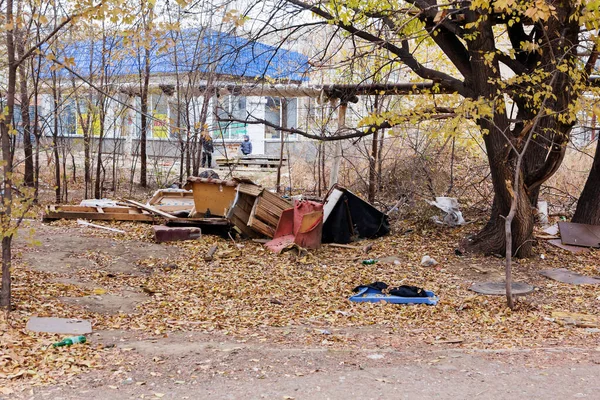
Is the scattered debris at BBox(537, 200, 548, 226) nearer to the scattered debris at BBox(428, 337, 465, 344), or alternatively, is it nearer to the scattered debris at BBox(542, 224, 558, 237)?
the scattered debris at BBox(542, 224, 558, 237)

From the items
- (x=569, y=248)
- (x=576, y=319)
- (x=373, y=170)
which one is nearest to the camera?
(x=576, y=319)

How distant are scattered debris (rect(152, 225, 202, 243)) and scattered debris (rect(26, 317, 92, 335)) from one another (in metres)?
4.89

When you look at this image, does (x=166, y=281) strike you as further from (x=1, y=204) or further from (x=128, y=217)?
(x=128, y=217)

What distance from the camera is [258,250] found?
1152 centimetres

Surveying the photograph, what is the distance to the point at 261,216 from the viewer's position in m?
12.2

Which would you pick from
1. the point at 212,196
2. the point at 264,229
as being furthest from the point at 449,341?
the point at 212,196

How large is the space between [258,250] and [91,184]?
8.06 metres

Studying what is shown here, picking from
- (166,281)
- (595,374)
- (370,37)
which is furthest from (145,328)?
(370,37)

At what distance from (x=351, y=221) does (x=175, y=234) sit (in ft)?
11.2

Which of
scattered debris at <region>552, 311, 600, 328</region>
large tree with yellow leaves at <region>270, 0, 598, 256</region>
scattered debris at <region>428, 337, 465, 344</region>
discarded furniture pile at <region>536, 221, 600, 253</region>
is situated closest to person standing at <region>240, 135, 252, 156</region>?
large tree with yellow leaves at <region>270, 0, 598, 256</region>

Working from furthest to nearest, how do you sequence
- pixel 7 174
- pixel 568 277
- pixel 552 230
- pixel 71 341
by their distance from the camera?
1. pixel 552 230
2. pixel 568 277
3. pixel 7 174
4. pixel 71 341

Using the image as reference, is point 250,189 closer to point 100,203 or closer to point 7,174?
point 100,203

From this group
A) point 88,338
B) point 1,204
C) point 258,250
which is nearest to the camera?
point 88,338

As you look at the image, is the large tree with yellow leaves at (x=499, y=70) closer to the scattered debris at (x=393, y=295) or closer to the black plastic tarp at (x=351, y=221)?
the black plastic tarp at (x=351, y=221)
